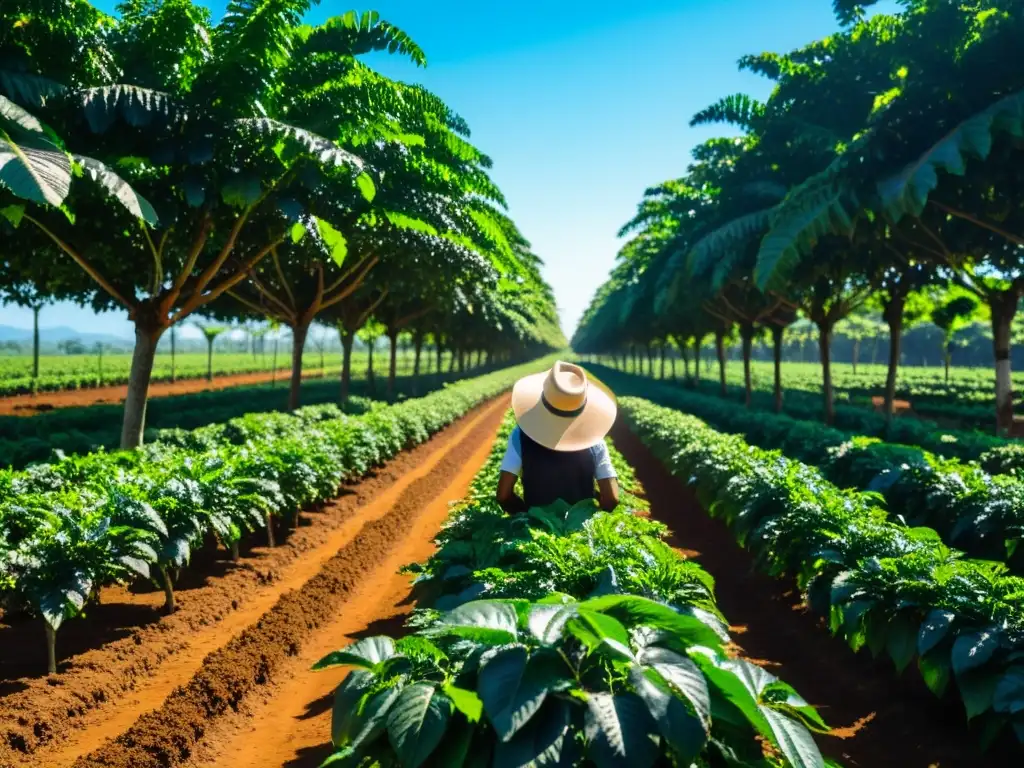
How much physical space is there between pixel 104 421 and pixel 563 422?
19326 millimetres

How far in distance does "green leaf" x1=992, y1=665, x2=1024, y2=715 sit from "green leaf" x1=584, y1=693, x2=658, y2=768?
2.32 metres

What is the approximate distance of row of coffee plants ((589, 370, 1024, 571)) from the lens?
620 cm

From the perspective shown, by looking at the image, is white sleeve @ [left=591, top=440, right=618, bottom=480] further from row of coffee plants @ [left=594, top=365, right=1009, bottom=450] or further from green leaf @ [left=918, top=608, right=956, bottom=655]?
row of coffee plants @ [left=594, top=365, right=1009, bottom=450]

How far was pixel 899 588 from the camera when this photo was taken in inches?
166

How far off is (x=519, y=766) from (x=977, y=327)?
385 ft

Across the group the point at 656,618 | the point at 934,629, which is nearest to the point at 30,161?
the point at 656,618

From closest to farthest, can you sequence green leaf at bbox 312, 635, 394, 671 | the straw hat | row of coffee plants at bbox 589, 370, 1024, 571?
green leaf at bbox 312, 635, 394, 671 → the straw hat → row of coffee plants at bbox 589, 370, 1024, 571

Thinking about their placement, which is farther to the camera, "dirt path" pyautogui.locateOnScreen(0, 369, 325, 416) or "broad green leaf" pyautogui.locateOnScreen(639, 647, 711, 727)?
"dirt path" pyautogui.locateOnScreen(0, 369, 325, 416)

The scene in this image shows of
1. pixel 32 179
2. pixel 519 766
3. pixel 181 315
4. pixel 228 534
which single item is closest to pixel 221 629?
pixel 228 534

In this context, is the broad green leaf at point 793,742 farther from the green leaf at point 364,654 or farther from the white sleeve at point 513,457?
the white sleeve at point 513,457

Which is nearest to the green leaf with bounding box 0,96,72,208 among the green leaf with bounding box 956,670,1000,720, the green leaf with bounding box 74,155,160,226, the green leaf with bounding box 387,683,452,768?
the green leaf with bounding box 74,155,160,226

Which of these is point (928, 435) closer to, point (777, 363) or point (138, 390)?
point (777, 363)

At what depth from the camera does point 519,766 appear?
6.55ft

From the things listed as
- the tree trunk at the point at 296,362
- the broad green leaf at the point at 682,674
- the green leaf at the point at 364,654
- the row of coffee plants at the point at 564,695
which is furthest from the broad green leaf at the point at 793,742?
the tree trunk at the point at 296,362
